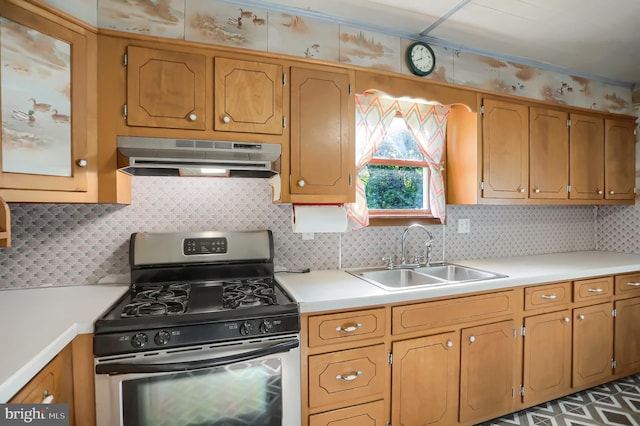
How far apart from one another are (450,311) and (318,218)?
90cm

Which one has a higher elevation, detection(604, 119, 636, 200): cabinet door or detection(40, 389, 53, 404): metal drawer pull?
detection(604, 119, 636, 200): cabinet door

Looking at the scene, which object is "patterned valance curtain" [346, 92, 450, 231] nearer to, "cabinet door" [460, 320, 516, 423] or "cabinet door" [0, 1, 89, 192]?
"cabinet door" [460, 320, 516, 423]

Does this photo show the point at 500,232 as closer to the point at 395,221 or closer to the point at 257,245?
the point at 395,221

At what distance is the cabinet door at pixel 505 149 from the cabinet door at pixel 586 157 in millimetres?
526

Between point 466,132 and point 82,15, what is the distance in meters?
2.32

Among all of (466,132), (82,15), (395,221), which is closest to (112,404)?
(82,15)

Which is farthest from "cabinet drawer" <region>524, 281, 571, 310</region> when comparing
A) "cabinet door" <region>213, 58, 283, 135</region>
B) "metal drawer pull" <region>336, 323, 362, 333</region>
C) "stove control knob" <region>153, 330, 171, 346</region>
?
"stove control knob" <region>153, 330, 171, 346</region>

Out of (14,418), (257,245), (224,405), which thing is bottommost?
(224,405)

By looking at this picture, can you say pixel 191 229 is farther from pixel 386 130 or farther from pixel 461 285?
pixel 461 285

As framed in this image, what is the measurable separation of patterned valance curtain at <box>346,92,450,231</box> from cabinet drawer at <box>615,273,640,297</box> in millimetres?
1310

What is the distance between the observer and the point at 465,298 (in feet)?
6.13

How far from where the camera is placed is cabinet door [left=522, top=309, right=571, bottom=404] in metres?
2.10

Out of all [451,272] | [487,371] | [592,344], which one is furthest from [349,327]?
[592,344]

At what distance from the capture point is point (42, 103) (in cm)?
140
